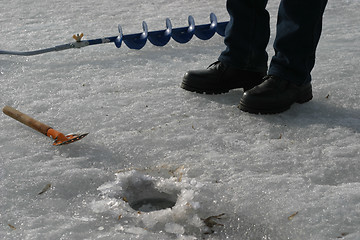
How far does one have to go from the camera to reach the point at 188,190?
A: 1811 millimetres

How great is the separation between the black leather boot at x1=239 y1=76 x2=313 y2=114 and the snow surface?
5cm

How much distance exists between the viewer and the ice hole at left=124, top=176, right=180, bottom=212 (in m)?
1.83

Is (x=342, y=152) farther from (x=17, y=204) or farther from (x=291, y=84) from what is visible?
(x=17, y=204)

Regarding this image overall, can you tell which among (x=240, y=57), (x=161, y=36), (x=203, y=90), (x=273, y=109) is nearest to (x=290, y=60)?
(x=273, y=109)

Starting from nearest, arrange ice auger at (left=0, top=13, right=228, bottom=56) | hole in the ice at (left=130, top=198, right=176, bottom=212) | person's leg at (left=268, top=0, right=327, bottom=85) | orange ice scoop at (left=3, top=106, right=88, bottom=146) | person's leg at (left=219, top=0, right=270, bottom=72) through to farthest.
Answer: hole in the ice at (left=130, top=198, right=176, bottom=212) → orange ice scoop at (left=3, top=106, right=88, bottom=146) → person's leg at (left=268, top=0, right=327, bottom=85) → person's leg at (left=219, top=0, right=270, bottom=72) → ice auger at (left=0, top=13, right=228, bottom=56)

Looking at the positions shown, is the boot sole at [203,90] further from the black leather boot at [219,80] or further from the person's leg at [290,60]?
the person's leg at [290,60]

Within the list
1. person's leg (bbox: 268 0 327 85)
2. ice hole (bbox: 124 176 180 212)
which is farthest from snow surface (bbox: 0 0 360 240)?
person's leg (bbox: 268 0 327 85)

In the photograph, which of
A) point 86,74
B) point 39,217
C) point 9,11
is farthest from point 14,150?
point 9,11

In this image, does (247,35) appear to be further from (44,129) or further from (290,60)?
(44,129)

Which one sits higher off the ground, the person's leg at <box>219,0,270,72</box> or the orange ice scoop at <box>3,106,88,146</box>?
the person's leg at <box>219,0,270,72</box>

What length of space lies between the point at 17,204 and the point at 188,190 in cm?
62

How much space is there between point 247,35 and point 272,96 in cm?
43

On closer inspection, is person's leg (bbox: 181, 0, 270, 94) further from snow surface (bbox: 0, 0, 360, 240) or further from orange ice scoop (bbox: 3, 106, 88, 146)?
orange ice scoop (bbox: 3, 106, 88, 146)

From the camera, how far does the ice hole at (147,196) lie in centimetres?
183
